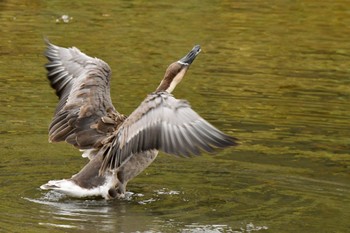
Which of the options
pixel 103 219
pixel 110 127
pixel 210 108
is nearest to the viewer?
pixel 103 219

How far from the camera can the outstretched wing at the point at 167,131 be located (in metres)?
10.4

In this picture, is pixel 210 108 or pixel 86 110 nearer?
pixel 86 110

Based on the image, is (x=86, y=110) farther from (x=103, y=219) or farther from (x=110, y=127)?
(x=103, y=219)

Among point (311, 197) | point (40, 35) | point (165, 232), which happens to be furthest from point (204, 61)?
point (165, 232)

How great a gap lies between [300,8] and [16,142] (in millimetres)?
11963

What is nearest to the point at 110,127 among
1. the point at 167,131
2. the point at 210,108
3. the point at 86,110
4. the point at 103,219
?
the point at 86,110

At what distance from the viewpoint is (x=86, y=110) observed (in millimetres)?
12406

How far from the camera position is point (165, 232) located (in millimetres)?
10602

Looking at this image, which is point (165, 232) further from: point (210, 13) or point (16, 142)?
point (210, 13)

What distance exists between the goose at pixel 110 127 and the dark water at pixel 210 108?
286 millimetres

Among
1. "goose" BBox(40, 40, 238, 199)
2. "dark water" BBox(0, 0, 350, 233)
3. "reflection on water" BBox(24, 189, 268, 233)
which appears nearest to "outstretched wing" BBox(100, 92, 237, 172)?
"goose" BBox(40, 40, 238, 199)

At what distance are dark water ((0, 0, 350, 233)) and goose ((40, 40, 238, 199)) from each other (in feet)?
0.94

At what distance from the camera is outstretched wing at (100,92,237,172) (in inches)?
410

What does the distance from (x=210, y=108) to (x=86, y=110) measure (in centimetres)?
357
